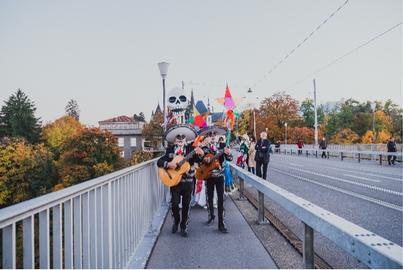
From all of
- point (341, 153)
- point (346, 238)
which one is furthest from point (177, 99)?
→ point (341, 153)

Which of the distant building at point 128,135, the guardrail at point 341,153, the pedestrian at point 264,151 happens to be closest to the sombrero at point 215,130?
the pedestrian at point 264,151

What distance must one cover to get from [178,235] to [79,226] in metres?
3.82

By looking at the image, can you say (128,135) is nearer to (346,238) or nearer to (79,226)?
(79,226)

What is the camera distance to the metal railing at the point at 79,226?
226 cm

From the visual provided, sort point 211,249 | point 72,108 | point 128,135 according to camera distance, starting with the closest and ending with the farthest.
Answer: point 211,249, point 128,135, point 72,108

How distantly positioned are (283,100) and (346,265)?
77.9m

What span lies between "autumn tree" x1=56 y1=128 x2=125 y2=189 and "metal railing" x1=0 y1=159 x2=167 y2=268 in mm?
55565

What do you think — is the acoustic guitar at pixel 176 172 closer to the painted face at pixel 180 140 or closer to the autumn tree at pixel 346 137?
the painted face at pixel 180 140

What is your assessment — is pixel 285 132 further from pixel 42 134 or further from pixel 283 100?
pixel 42 134

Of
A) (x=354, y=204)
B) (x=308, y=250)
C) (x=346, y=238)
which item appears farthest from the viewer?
(x=354, y=204)

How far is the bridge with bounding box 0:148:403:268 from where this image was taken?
2518mm

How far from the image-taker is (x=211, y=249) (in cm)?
591

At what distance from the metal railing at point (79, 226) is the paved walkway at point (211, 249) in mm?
494

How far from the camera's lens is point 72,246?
312 centimetres
